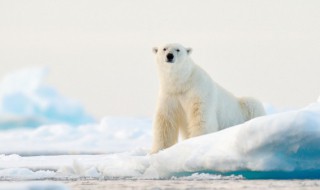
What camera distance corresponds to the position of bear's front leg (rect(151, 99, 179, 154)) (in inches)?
404

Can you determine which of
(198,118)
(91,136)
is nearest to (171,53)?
(198,118)

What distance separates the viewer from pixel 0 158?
12305 mm

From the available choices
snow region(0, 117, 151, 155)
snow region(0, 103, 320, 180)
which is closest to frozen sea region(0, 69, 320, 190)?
snow region(0, 103, 320, 180)

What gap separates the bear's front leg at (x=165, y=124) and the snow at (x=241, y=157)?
1724 mm

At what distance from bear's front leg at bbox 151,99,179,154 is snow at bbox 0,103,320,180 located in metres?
1.72

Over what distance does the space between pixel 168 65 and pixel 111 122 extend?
Answer: 20089 mm

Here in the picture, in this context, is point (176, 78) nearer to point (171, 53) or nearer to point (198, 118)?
point (171, 53)

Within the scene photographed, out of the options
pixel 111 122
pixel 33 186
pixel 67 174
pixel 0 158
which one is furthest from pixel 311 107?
pixel 111 122

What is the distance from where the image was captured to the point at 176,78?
1030 centimetres

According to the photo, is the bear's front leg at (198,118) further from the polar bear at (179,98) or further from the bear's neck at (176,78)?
the bear's neck at (176,78)

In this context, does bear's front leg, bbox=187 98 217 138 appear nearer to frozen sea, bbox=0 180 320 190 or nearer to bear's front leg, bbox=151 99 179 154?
bear's front leg, bbox=151 99 179 154

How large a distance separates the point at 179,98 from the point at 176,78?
9.9 inches

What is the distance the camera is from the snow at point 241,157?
22.6 feet

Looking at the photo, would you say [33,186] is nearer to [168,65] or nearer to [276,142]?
[276,142]
